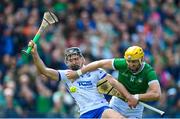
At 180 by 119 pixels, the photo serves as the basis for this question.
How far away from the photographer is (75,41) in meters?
19.6

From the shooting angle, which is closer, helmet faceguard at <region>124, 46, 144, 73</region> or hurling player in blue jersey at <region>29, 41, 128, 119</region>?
helmet faceguard at <region>124, 46, 144, 73</region>

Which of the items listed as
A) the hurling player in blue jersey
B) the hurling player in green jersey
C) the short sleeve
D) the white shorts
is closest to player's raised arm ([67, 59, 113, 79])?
the hurling player in green jersey

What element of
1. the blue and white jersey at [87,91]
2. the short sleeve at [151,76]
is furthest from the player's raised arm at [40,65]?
the short sleeve at [151,76]

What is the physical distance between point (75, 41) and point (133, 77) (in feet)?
19.0

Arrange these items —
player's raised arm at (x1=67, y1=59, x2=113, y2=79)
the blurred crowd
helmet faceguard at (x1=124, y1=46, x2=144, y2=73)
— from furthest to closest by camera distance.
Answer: the blurred crowd → player's raised arm at (x1=67, y1=59, x2=113, y2=79) → helmet faceguard at (x1=124, y1=46, x2=144, y2=73)

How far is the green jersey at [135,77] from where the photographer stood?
1375cm

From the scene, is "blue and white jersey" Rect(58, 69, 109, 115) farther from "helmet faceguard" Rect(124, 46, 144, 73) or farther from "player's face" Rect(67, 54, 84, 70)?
"helmet faceguard" Rect(124, 46, 144, 73)

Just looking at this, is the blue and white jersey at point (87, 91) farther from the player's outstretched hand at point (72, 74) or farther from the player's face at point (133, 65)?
the player's face at point (133, 65)

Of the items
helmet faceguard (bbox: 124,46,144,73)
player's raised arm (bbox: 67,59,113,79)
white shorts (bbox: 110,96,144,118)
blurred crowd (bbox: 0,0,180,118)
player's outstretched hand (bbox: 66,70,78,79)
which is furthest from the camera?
blurred crowd (bbox: 0,0,180,118)

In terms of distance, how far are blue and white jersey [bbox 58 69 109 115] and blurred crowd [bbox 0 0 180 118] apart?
3.64 metres

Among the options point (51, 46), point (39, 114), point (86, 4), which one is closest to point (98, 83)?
point (39, 114)

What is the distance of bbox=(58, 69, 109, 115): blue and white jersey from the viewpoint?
14047mm

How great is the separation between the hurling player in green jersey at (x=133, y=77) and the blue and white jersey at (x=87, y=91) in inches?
6.1

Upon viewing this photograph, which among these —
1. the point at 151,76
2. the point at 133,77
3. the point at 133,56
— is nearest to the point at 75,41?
the point at 133,77
